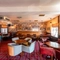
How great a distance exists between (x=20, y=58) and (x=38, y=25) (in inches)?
377

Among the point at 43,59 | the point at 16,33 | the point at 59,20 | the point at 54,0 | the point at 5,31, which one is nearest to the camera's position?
the point at 54,0

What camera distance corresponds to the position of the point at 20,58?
4363mm

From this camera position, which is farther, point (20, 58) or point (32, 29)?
point (32, 29)

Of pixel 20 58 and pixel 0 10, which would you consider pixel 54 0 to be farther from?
pixel 20 58

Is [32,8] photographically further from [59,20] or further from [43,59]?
[59,20]

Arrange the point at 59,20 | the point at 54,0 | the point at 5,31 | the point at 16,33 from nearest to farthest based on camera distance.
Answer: the point at 54,0 → the point at 59,20 → the point at 5,31 → the point at 16,33

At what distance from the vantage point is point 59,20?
709 cm

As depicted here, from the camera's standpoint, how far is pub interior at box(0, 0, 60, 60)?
13.1 feet

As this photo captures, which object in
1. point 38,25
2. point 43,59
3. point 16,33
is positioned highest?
point 38,25

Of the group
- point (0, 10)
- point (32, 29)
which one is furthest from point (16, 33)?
point (0, 10)

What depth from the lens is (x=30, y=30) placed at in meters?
13.7

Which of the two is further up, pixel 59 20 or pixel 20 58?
pixel 59 20

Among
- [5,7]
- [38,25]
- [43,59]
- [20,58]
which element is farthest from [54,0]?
Result: [38,25]

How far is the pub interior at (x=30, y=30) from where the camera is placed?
3.98 meters
